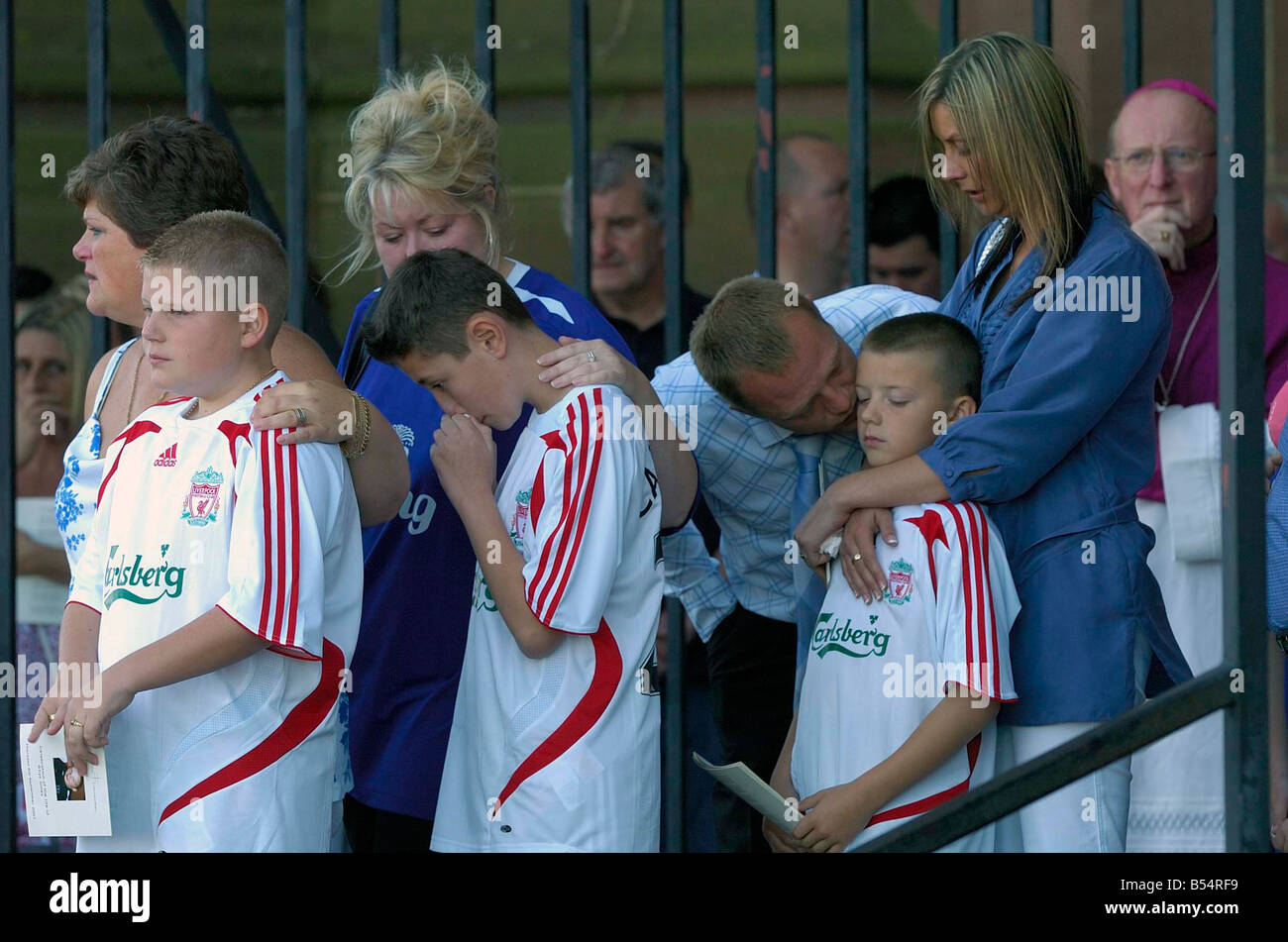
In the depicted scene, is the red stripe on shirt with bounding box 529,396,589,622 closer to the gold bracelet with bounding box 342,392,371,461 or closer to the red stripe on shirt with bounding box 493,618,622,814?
the red stripe on shirt with bounding box 493,618,622,814

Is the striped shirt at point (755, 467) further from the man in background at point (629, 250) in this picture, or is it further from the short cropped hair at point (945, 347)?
the man in background at point (629, 250)

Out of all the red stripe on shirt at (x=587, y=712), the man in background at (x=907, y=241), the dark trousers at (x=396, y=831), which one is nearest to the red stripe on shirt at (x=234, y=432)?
the red stripe on shirt at (x=587, y=712)

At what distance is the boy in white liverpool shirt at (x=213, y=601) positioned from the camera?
200 cm

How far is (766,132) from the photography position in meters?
2.61

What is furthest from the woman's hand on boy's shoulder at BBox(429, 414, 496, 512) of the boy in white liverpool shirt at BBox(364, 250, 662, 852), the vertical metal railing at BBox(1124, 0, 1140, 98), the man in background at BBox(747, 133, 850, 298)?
the man in background at BBox(747, 133, 850, 298)

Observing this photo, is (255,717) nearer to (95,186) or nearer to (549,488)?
(549,488)

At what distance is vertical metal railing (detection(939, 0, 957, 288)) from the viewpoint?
106 inches

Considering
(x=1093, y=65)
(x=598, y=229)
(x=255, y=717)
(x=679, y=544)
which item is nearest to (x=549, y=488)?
(x=255, y=717)

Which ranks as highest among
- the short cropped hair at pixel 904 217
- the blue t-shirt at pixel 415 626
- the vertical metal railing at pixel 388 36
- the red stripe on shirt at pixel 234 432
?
the vertical metal railing at pixel 388 36

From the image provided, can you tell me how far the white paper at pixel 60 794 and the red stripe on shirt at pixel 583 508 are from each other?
0.60 m

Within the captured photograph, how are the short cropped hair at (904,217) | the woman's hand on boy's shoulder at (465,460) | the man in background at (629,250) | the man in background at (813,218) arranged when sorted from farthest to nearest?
the man in background at (813,218)
the man in background at (629,250)
the short cropped hair at (904,217)
the woman's hand on boy's shoulder at (465,460)

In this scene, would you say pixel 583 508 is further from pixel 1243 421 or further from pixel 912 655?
pixel 1243 421
